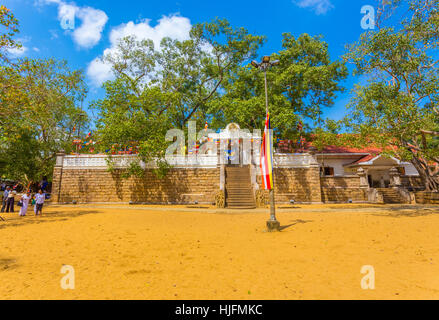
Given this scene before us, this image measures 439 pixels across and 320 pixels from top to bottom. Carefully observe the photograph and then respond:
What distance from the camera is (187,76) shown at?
949 inches

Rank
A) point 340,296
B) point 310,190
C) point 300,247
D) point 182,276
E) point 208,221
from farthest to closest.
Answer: point 310,190
point 208,221
point 300,247
point 182,276
point 340,296

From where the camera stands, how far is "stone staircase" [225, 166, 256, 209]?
1489 centimetres

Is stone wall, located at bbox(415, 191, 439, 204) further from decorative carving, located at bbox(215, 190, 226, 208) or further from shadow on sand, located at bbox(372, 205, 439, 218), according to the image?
decorative carving, located at bbox(215, 190, 226, 208)

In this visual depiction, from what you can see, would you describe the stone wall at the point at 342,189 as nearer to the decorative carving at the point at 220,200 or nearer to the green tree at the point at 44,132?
the decorative carving at the point at 220,200

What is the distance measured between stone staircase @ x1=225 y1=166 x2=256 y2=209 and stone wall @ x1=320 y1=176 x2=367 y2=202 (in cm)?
599

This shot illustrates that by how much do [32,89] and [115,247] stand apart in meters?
9.85

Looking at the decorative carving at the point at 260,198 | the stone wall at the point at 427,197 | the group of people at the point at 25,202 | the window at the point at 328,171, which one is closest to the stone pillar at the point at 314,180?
the decorative carving at the point at 260,198

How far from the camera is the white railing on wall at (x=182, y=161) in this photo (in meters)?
17.5

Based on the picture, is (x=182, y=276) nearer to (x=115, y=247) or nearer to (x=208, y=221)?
(x=115, y=247)

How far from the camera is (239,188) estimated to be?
16469 millimetres

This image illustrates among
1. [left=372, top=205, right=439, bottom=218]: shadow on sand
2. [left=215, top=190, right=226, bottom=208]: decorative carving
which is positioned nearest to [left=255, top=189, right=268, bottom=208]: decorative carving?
[left=215, top=190, right=226, bottom=208]: decorative carving

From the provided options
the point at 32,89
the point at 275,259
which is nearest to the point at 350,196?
the point at 275,259

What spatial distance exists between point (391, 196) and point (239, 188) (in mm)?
12035

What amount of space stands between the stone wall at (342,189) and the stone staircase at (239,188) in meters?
5.99
